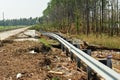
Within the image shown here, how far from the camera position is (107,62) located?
8438 millimetres

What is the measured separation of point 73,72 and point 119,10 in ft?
190

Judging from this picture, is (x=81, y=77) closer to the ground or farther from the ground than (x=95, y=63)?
closer to the ground

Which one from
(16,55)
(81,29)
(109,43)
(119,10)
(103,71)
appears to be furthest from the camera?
(119,10)

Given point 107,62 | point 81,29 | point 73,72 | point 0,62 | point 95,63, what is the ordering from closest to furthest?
point 95,63 → point 107,62 → point 73,72 → point 0,62 → point 81,29

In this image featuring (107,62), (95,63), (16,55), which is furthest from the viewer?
(16,55)

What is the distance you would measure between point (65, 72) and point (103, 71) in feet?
10.3

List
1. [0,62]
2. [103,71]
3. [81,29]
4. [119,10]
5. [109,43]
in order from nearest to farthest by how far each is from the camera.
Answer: [103,71] → [0,62] → [109,43] → [81,29] → [119,10]

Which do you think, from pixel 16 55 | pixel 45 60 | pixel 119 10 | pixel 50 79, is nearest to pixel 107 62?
pixel 50 79

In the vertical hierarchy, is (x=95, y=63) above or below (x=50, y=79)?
above

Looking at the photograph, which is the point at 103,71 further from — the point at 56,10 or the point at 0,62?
the point at 56,10

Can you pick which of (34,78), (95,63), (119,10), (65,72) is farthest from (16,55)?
(119,10)

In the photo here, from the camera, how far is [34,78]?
28.2ft

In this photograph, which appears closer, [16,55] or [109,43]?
[16,55]

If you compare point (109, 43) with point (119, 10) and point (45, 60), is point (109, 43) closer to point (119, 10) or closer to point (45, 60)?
point (45, 60)
